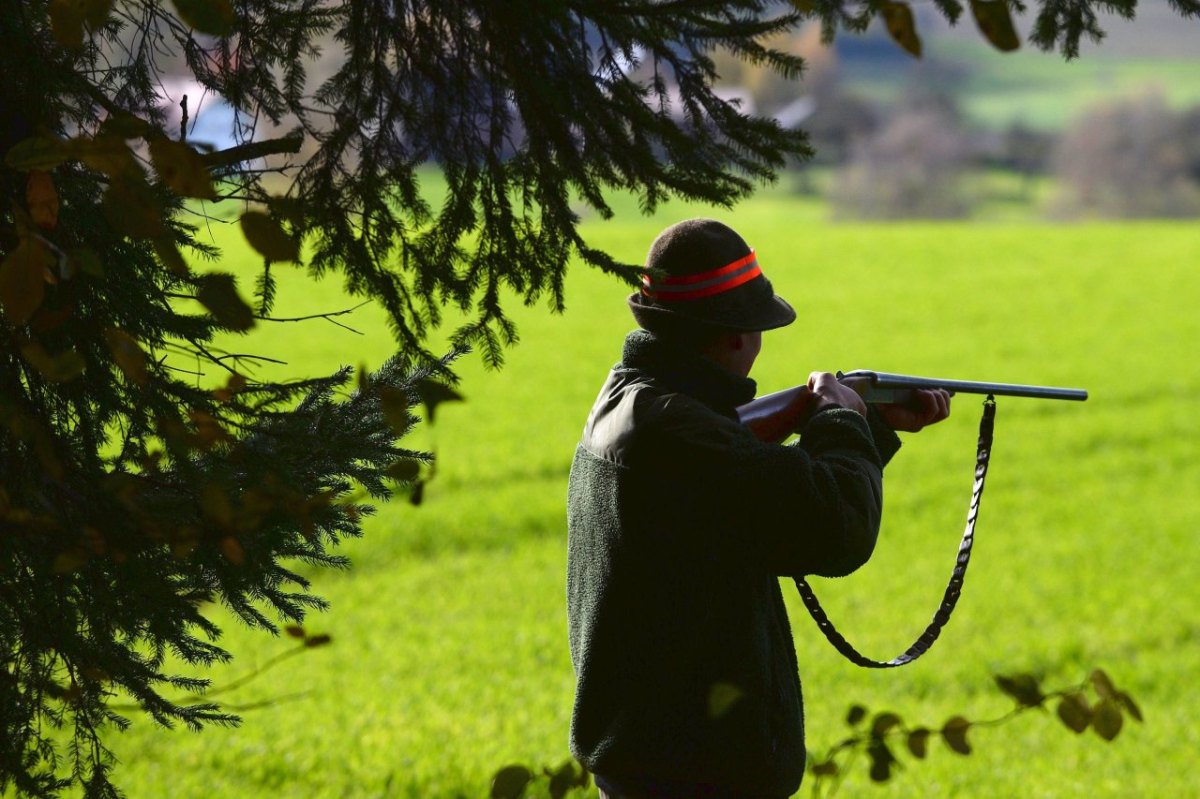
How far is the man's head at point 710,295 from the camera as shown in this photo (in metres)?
2.84

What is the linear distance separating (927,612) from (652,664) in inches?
347

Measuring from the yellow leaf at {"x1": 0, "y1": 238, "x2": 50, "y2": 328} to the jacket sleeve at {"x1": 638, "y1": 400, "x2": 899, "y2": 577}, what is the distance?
4.09 ft

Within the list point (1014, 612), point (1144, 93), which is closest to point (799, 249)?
point (1014, 612)

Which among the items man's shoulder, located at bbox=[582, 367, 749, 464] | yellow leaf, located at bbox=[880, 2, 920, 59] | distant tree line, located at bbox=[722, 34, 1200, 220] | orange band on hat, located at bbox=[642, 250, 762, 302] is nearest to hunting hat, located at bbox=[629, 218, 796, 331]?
orange band on hat, located at bbox=[642, 250, 762, 302]

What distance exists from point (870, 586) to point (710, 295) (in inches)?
370

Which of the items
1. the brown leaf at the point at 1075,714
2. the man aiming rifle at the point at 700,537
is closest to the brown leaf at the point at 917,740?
the brown leaf at the point at 1075,714

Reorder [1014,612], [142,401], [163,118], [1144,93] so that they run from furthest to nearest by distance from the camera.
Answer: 1. [1144,93]
2. [1014,612]
3. [163,118]
4. [142,401]

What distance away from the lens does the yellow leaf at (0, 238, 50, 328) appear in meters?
1.80

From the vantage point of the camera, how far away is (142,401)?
9.39 feet

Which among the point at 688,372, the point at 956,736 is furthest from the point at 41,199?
the point at 956,736

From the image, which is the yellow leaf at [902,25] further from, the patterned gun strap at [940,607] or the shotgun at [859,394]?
the patterned gun strap at [940,607]

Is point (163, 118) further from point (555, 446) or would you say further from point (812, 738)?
point (555, 446)

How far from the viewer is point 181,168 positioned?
1.86 metres

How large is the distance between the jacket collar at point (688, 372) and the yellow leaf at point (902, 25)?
1066 mm
